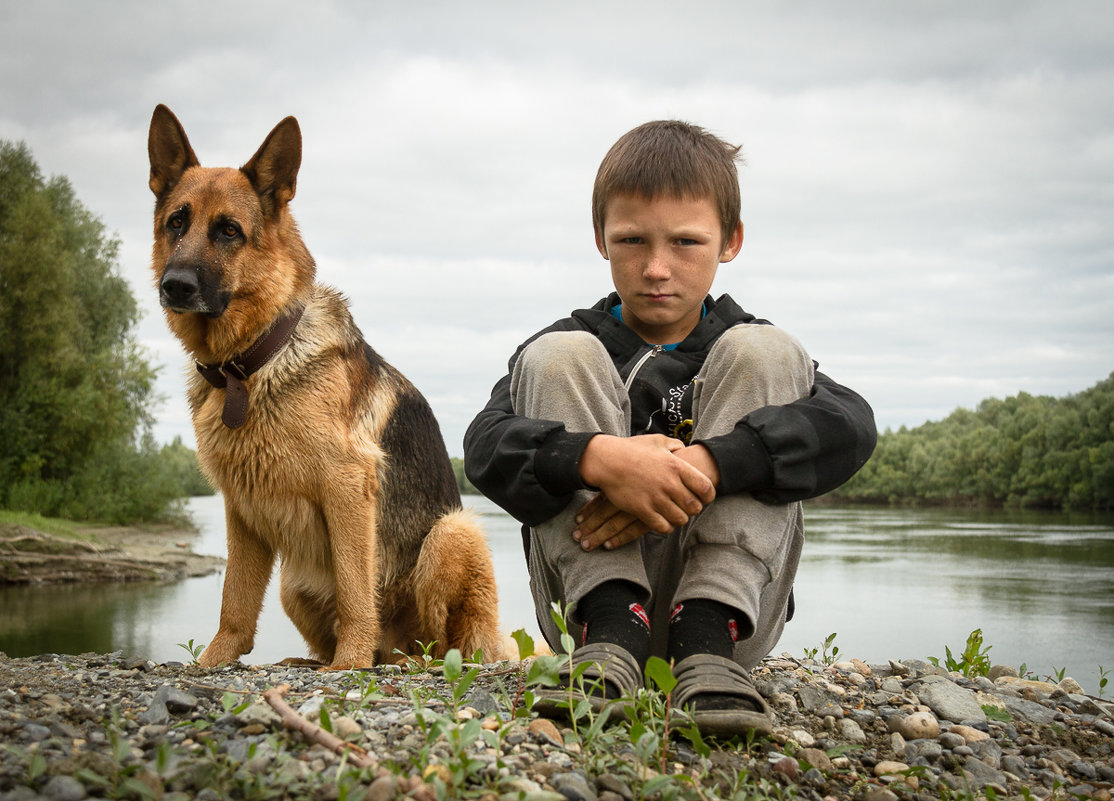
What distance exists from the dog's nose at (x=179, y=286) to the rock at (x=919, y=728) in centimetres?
371

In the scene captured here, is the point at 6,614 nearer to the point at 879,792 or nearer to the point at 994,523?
the point at 879,792

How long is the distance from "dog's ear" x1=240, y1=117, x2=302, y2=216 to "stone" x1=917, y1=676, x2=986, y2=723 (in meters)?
3.99

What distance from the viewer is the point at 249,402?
431 cm

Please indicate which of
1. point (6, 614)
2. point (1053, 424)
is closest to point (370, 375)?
point (6, 614)

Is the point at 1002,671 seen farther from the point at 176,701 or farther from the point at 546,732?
the point at 176,701

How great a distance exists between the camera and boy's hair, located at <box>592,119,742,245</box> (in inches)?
124

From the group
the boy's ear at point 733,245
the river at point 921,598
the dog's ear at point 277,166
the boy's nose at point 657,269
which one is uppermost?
the dog's ear at point 277,166

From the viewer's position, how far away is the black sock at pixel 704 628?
2492 mm

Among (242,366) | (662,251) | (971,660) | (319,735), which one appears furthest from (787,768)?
(242,366)

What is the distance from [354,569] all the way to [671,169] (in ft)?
8.65

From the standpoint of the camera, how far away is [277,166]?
446 cm

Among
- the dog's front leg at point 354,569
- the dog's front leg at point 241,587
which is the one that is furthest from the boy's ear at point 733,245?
the dog's front leg at point 241,587

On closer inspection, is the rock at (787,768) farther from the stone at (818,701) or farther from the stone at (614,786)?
the stone at (818,701)

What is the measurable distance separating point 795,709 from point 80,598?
14.0m
